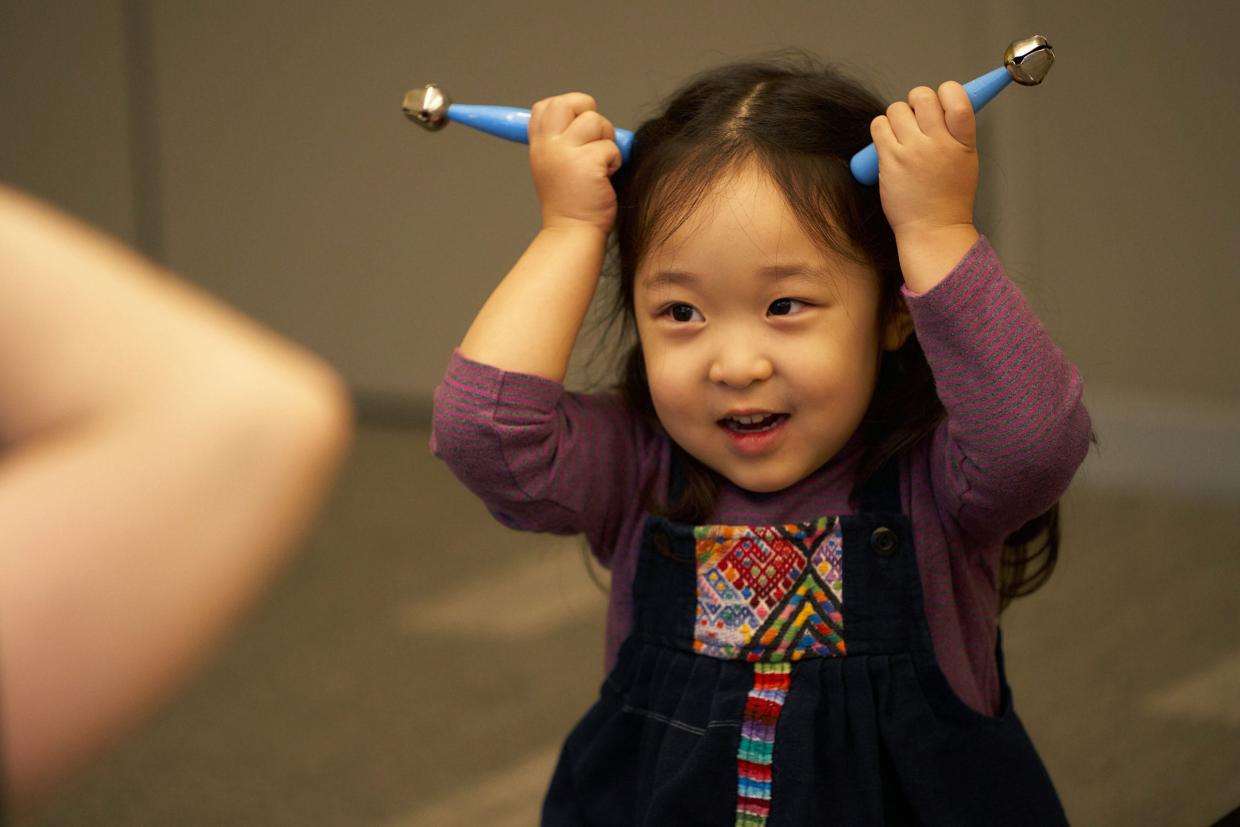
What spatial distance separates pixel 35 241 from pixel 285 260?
7.85 ft

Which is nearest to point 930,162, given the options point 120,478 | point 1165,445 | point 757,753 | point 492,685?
point 757,753

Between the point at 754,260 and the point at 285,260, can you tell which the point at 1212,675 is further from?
the point at 285,260

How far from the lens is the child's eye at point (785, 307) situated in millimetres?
845

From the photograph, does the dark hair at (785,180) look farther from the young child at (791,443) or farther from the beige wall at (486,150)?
the beige wall at (486,150)

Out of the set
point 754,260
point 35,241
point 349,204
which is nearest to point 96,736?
point 35,241

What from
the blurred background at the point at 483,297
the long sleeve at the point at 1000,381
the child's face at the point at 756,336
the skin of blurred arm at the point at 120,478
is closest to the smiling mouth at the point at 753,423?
the child's face at the point at 756,336

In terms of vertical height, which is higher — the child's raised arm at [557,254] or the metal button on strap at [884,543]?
the child's raised arm at [557,254]

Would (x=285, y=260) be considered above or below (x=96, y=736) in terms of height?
below

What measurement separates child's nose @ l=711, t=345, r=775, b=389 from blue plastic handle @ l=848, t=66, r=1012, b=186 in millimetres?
123

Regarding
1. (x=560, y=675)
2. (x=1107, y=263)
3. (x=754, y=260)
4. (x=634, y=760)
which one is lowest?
(x=560, y=675)

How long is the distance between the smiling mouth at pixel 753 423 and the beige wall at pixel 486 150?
4.26 ft

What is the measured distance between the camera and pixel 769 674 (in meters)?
A: 0.85

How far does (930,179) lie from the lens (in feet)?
2.59

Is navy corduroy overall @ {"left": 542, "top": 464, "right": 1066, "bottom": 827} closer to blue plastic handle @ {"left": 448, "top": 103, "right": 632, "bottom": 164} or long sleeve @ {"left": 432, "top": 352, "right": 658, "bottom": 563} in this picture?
long sleeve @ {"left": 432, "top": 352, "right": 658, "bottom": 563}
